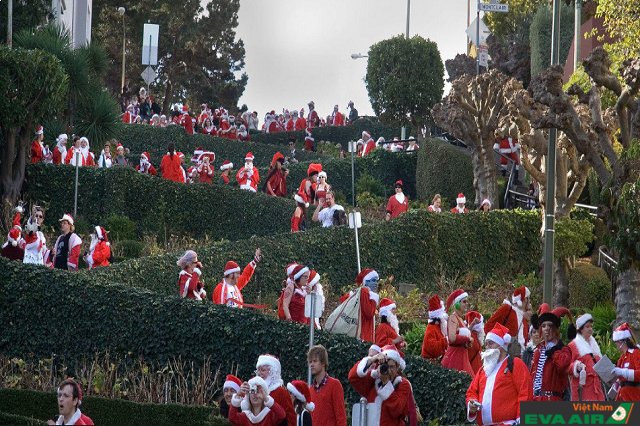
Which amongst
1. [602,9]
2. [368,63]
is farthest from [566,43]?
[602,9]

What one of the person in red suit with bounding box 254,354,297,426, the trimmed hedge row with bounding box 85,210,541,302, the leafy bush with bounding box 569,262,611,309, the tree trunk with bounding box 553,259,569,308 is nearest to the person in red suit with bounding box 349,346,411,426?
the person in red suit with bounding box 254,354,297,426

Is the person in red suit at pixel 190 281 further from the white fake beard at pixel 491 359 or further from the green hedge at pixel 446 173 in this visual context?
the green hedge at pixel 446 173

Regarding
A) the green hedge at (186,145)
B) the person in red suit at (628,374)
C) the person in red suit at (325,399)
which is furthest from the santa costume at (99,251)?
the green hedge at (186,145)

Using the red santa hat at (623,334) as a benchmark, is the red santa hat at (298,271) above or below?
above

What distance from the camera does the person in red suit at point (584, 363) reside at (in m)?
9.78

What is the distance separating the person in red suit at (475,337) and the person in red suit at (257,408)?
4.33 m

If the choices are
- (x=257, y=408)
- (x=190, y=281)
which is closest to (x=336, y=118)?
(x=190, y=281)

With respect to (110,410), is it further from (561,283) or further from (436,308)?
(561,283)

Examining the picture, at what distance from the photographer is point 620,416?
660cm

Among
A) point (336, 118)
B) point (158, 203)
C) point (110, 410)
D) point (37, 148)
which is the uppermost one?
point (336, 118)

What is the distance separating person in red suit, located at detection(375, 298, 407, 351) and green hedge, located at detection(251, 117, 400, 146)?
35.9 m

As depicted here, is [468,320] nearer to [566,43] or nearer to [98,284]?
[98,284]

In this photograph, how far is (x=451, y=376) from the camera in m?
11.1

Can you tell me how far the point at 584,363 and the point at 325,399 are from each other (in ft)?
8.80
